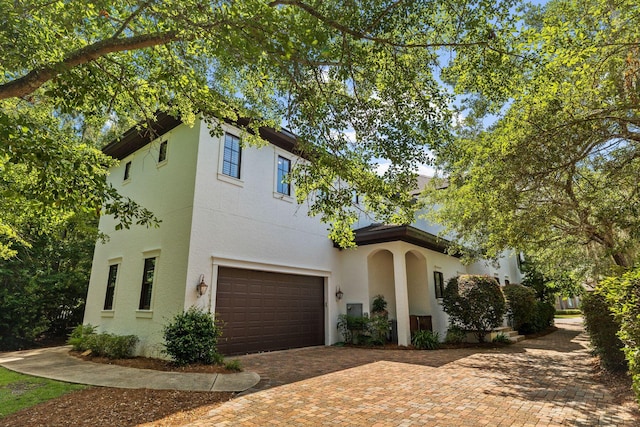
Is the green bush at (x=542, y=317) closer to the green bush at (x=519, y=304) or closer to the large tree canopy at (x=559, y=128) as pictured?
the green bush at (x=519, y=304)

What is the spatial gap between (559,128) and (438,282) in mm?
9370

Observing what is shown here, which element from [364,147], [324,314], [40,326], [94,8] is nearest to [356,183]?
[364,147]

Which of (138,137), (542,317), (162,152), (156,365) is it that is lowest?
(156,365)

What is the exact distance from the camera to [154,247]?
395 inches

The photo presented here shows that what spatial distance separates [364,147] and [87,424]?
5.99 metres

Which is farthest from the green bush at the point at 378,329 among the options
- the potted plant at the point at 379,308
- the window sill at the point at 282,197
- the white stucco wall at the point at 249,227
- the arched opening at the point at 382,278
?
the window sill at the point at 282,197

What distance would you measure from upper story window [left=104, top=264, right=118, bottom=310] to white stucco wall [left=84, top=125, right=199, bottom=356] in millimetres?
213

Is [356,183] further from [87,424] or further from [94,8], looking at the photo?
[87,424]

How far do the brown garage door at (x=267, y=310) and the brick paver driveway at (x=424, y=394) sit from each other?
75 centimetres

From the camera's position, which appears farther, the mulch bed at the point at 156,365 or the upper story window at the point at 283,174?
the upper story window at the point at 283,174

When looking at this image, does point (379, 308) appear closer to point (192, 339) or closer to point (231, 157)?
point (192, 339)

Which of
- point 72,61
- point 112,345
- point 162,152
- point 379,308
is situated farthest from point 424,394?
point 162,152

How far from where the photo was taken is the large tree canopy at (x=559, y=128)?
5508mm

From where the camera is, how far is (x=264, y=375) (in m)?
7.14
